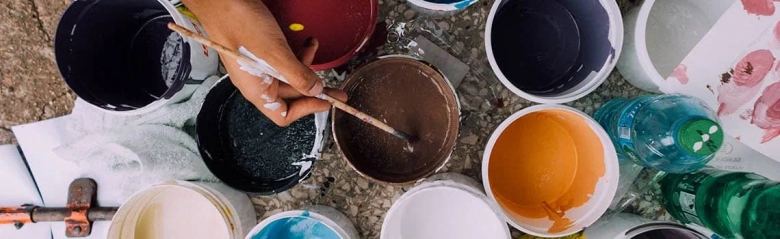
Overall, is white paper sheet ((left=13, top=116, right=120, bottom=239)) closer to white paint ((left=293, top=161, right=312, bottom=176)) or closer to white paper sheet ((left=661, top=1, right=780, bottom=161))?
white paint ((left=293, top=161, right=312, bottom=176))

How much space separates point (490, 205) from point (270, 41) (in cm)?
53

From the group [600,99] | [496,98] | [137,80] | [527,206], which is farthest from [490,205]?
[137,80]

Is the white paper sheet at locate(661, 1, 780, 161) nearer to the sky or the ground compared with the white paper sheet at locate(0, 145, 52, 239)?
nearer to the sky

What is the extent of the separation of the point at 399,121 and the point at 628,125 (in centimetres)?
48

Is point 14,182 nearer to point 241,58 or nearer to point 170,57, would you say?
point 170,57

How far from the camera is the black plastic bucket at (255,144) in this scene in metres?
1.19

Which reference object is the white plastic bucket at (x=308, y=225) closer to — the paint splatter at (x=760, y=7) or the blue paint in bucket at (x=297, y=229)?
the blue paint in bucket at (x=297, y=229)

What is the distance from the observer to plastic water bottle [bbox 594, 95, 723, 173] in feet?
3.18

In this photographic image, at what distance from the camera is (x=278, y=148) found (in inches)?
47.3

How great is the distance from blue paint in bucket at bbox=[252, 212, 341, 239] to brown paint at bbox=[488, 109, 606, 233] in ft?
1.25

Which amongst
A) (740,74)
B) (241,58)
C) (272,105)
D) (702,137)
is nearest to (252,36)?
(241,58)

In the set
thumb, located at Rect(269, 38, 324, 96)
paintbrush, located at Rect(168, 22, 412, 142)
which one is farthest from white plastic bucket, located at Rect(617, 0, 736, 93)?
thumb, located at Rect(269, 38, 324, 96)

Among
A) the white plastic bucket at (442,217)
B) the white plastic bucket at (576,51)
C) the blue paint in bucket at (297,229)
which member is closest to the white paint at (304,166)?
the blue paint in bucket at (297,229)

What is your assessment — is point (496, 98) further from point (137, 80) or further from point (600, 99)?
point (137, 80)
